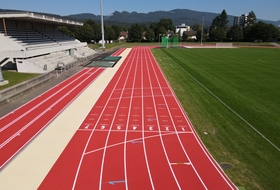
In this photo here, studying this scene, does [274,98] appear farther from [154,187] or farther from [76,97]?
[76,97]

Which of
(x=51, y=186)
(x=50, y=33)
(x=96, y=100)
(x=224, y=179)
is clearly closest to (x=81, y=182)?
(x=51, y=186)

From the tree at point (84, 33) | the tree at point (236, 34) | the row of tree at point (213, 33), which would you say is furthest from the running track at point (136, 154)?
the tree at point (236, 34)

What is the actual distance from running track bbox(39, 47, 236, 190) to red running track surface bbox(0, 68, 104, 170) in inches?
76.5

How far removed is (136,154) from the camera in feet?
24.5

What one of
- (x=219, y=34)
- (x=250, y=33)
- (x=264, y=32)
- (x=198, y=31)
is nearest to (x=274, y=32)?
(x=264, y=32)

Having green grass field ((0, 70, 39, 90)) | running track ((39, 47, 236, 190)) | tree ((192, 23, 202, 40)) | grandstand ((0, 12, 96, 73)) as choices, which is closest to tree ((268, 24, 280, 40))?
tree ((192, 23, 202, 40))

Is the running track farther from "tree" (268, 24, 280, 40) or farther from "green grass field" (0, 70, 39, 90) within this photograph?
"tree" (268, 24, 280, 40)

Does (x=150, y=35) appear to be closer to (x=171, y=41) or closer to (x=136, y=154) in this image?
(x=171, y=41)

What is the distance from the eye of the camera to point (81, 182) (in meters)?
6.11

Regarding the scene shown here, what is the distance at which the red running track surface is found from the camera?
26.2 feet

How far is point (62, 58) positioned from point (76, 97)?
15965mm

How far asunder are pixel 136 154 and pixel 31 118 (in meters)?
6.25

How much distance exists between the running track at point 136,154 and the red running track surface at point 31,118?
1.94 meters

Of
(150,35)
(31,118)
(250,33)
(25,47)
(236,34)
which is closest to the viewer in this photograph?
(31,118)
